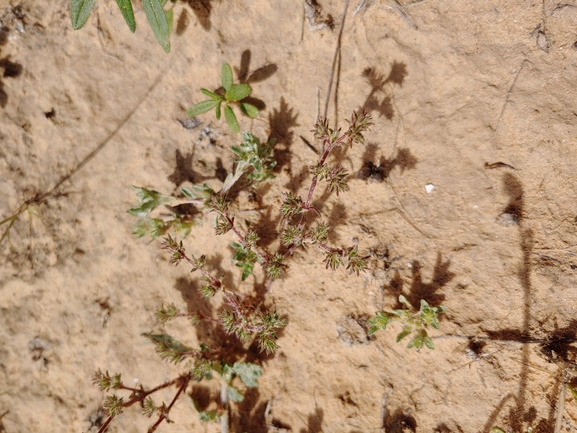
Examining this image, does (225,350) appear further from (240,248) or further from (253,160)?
(253,160)

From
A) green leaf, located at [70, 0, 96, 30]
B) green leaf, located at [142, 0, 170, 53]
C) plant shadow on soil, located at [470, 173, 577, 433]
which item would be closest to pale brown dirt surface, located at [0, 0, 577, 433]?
plant shadow on soil, located at [470, 173, 577, 433]

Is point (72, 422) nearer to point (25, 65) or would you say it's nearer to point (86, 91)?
point (86, 91)

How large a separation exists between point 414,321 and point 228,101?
7.31 ft

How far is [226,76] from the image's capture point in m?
3.40

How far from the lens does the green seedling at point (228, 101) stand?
3381 millimetres

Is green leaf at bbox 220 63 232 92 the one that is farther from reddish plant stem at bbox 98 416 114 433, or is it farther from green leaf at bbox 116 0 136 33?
reddish plant stem at bbox 98 416 114 433

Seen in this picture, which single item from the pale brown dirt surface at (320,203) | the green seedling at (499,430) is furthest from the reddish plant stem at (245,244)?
the green seedling at (499,430)

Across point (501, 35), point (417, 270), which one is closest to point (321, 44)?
point (501, 35)

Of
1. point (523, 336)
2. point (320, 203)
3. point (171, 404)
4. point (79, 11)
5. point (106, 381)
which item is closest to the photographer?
point (523, 336)

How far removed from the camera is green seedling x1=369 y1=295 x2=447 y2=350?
3.06 m

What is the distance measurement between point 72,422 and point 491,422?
350 cm

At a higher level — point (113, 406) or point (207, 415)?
point (207, 415)

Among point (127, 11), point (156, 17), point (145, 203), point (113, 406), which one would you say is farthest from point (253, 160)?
point (113, 406)

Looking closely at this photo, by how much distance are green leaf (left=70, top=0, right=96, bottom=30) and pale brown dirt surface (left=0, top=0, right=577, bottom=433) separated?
0.58m
